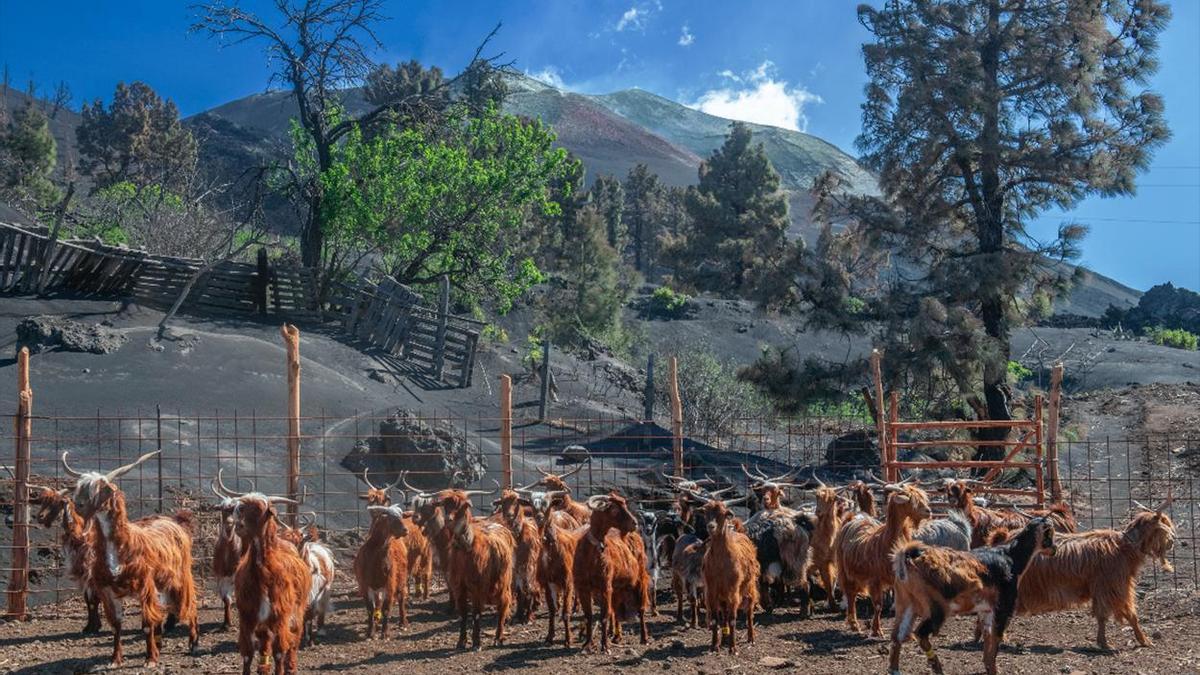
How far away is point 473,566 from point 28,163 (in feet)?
163

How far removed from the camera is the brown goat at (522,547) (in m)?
10.9

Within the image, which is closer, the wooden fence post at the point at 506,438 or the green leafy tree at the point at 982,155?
the wooden fence post at the point at 506,438

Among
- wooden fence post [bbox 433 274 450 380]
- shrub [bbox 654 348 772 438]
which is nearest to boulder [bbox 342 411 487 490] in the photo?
shrub [bbox 654 348 772 438]

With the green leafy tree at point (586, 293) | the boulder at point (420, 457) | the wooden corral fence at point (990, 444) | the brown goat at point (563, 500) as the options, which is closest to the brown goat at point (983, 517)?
the wooden corral fence at point (990, 444)

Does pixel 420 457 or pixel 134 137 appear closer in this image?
pixel 420 457

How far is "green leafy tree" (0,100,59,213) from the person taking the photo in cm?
4398

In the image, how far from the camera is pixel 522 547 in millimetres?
11078

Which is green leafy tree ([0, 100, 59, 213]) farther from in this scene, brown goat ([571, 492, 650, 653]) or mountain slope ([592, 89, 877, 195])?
mountain slope ([592, 89, 877, 195])

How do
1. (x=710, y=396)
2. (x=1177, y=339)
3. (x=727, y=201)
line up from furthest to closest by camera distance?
1. (x=727, y=201)
2. (x=1177, y=339)
3. (x=710, y=396)

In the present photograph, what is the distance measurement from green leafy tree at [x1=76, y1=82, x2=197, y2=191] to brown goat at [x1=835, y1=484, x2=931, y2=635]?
56992 mm

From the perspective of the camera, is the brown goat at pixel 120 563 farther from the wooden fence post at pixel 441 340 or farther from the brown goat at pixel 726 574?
the wooden fence post at pixel 441 340

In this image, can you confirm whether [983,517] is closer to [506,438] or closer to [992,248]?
[506,438]

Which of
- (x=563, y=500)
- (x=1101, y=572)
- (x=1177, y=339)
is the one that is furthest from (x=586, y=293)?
(x=1101, y=572)

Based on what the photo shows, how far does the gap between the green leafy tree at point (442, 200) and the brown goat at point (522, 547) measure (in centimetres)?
2095
